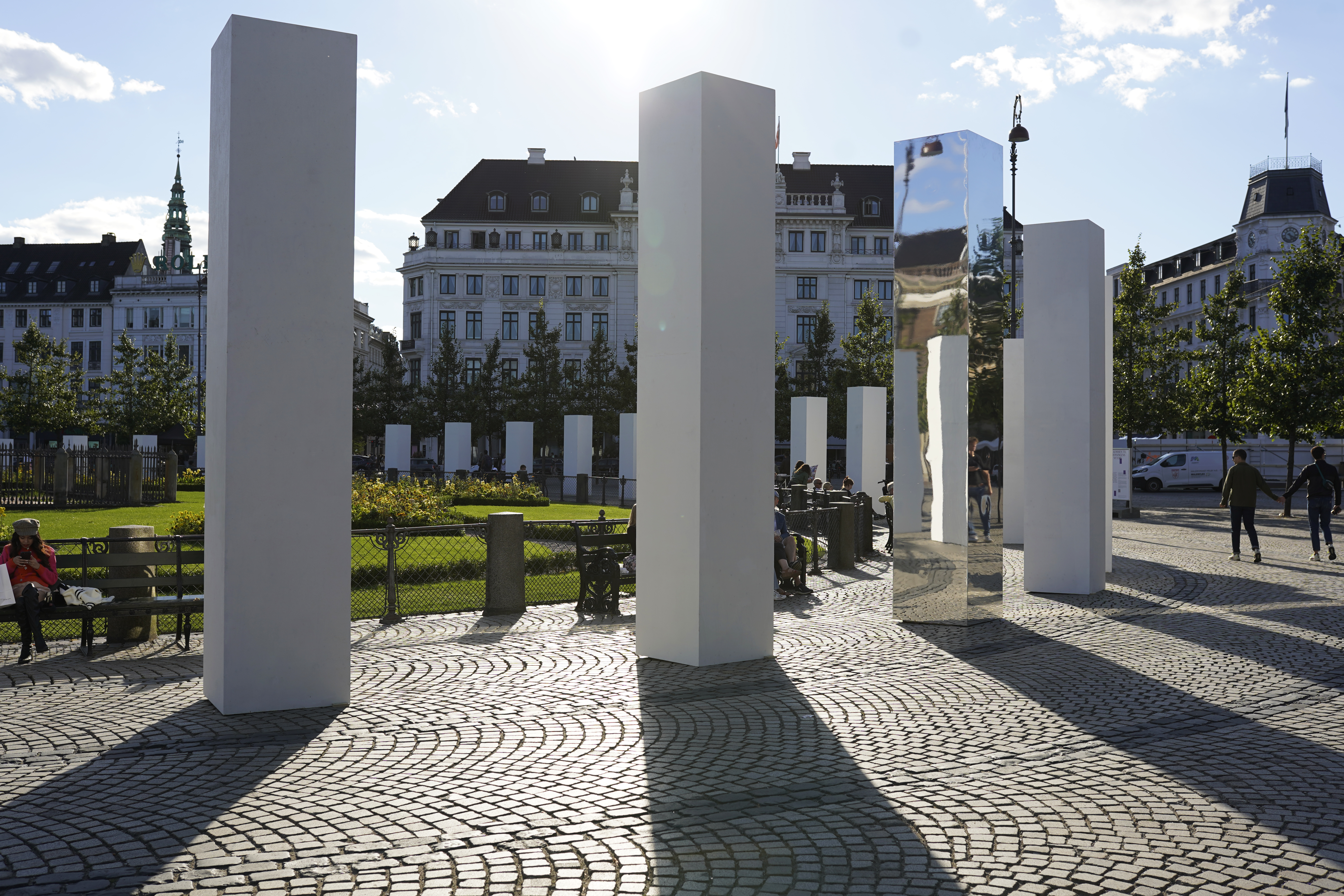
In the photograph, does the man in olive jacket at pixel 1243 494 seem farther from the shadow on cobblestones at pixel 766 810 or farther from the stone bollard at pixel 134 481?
the stone bollard at pixel 134 481

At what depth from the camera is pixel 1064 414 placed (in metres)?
14.0

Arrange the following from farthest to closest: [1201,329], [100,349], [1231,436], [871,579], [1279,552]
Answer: [100,349] → [1201,329] → [1231,436] → [1279,552] → [871,579]

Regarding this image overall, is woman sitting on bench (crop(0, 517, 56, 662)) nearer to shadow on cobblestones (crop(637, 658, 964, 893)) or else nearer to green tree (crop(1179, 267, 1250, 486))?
shadow on cobblestones (crop(637, 658, 964, 893))

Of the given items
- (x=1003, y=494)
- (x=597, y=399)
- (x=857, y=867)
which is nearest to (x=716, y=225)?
(x=1003, y=494)

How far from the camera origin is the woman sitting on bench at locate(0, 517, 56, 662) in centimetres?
936

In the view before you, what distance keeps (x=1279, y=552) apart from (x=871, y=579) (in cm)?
895

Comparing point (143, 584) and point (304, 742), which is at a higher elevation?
point (143, 584)

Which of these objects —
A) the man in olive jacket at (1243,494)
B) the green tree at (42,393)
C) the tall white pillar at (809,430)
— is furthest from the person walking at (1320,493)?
the green tree at (42,393)

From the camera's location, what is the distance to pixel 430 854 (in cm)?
468

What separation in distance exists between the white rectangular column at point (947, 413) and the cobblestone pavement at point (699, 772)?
1.94m

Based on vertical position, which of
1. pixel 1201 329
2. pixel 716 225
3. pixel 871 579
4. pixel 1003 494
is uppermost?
pixel 1201 329

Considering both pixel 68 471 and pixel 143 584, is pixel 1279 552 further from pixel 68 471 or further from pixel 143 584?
pixel 68 471

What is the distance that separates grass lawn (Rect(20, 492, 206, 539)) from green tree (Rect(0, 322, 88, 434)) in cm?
2633

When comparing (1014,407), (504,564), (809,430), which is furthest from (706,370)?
(809,430)
